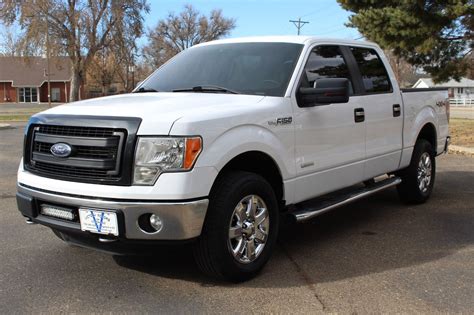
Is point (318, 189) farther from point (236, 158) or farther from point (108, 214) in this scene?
point (108, 214)

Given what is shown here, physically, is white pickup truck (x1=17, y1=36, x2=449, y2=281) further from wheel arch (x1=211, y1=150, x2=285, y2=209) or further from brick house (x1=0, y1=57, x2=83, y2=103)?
brick house (x1=0, y1=57, x2=83, y2=103)

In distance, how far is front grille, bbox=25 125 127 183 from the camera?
12.2 feet

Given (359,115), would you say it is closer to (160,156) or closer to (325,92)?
(325,92)

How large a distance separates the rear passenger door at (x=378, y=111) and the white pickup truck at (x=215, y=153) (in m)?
0.03

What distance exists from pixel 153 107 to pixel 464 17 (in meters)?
12.4

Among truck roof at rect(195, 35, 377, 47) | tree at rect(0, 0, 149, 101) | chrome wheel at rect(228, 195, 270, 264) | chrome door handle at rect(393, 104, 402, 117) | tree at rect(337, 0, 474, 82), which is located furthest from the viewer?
tree at rect(0, 0, 149, 101)

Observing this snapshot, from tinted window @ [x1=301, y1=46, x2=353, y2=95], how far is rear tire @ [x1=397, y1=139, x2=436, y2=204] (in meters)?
1.80

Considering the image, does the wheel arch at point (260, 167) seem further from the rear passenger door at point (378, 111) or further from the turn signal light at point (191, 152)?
the rear passenger door at point (378, 111)

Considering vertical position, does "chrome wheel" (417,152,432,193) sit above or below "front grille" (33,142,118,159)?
below

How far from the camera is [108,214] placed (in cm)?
366

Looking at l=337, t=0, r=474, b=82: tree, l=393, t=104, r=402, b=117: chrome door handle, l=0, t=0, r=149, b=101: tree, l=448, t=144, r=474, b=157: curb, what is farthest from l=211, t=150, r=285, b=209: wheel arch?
l=0, t=0, r=149, b=101: tree

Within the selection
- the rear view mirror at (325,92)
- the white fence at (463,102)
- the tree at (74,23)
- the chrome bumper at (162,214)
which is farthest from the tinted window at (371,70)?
the white fence at (463,102)

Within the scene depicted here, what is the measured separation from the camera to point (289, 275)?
14.3ft

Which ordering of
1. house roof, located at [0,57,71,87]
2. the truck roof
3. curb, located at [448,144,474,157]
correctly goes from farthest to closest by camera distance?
house roof, located at [0,57,71,87] → curb, located at [448,144,474,157] → the truck roof
